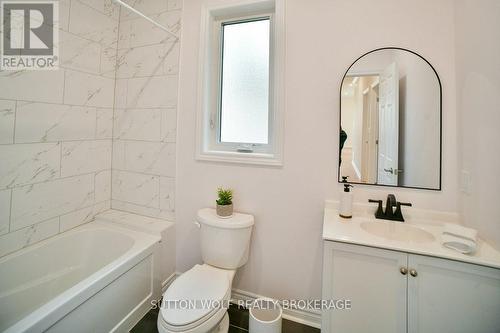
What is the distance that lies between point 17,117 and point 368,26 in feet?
7.72

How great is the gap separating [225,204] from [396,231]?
3.60ft

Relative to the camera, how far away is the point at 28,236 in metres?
1.55

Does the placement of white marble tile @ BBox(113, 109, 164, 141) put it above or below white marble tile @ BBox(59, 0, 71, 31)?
below

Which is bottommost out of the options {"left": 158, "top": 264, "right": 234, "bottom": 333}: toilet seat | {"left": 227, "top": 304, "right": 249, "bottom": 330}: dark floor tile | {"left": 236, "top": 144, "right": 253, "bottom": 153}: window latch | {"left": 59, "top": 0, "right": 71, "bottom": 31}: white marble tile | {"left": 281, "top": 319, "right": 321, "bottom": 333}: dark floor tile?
{"left": 281, "top": 319, "right": 321, "bottom": 333}: dark floor tile

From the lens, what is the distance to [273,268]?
169cm

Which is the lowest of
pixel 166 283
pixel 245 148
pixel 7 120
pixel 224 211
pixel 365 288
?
pixel 166 283

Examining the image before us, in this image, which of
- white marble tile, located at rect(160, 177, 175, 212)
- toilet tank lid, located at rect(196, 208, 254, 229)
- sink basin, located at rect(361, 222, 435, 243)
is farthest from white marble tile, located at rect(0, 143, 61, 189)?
sink basin, located at rect(361, 222, 435, 243)

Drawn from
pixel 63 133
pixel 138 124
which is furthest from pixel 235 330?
pixel 63 133

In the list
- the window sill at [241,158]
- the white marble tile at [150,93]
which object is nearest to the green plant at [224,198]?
the window sill at [241,158]

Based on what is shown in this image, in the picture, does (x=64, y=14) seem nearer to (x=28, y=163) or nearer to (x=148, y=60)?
(x=148, y=60)

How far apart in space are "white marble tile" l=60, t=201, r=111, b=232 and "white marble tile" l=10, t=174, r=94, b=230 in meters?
0.04

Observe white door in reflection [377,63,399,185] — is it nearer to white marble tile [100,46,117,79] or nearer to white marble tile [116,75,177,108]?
white marble tile [116,75,177,108]

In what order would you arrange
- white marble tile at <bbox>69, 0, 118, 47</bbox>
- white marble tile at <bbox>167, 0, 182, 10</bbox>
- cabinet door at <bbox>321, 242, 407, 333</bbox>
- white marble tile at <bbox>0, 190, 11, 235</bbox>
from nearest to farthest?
cabinet door at <bbox>321, 242, 407, 333</bbox>
white marble tile at <bbox>0, 190, 11, 235</bbox>
white marble tile at <bbox>69, 0, 118, 47</bbox>
white marble tile at <bbox>167, 0, 182, 10</bbox>

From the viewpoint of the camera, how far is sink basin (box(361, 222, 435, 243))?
1.29m
